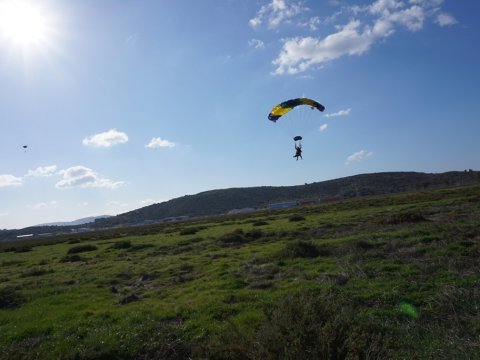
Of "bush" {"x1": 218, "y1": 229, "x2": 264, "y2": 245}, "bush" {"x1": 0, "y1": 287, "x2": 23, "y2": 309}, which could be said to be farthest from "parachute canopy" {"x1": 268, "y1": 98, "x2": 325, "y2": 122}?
"bush" {"x1": 0, "y1": 287, "x2": 23, "y2": 309}

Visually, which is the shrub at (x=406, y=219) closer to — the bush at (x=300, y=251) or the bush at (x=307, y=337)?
the bush at (x=300, y=251)

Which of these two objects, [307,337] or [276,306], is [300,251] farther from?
[307,337]

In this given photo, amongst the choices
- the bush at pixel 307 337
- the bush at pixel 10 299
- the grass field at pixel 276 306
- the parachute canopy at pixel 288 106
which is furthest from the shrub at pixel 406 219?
the bush at pixel 10 299

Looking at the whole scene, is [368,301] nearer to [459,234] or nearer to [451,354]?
[451,354]

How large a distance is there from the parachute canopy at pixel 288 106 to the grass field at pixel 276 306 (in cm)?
1146

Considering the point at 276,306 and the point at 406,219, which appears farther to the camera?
the point at 406,219

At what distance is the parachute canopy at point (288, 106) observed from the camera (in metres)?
29.4

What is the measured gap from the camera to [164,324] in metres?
11.4

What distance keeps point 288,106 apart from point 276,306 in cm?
2152

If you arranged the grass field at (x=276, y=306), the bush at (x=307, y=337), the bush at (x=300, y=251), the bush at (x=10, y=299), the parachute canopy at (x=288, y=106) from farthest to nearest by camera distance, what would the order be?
the parachute canopy at (x=288, y=106), the bush at (x=300, y=251), the bush at (x=10, y=299), the grass field at (x=276, y=306), the bush at (x=307, y=337)

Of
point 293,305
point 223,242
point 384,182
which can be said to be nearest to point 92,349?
point 293,305

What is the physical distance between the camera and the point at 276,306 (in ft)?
31.6

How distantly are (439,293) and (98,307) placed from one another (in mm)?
10667

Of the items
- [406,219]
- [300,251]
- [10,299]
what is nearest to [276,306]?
[300,251]
